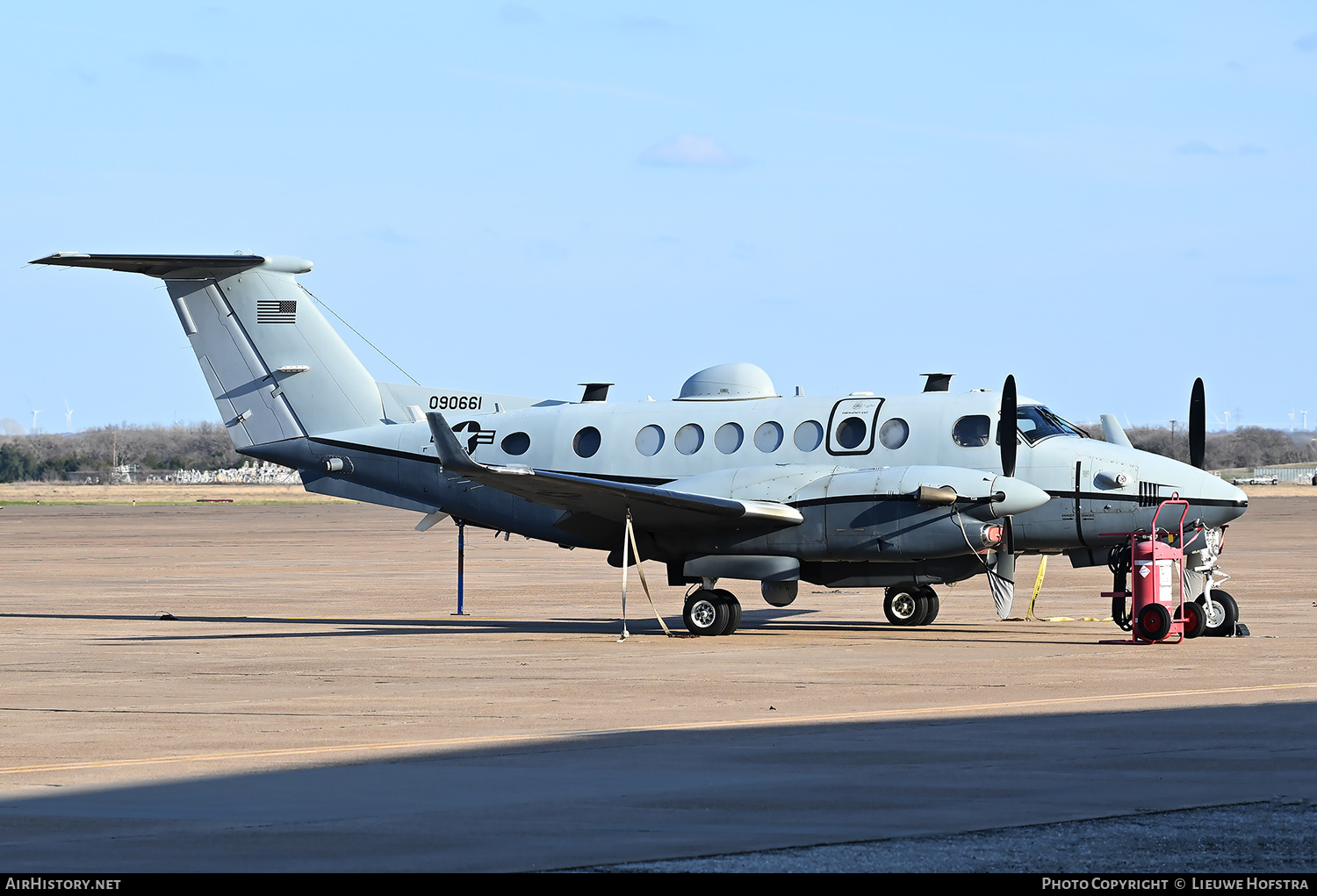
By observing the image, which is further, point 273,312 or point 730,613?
point 273,312

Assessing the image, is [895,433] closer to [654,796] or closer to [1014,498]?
[1014,498]

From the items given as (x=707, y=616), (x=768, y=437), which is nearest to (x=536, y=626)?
(x=707, y=616)

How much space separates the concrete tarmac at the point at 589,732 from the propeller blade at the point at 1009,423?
8.13ft

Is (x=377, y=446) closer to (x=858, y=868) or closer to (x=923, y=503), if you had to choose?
(x=923, y=503)

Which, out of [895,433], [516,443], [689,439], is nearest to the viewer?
[895,433]

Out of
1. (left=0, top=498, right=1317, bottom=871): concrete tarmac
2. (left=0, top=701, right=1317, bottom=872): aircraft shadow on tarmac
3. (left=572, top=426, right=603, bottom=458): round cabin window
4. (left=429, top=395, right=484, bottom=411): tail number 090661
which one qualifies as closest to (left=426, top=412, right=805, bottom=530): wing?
(left=0, top=498, right=1317, bottom=871): concrete tarmac

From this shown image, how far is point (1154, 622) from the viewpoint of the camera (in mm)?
20500

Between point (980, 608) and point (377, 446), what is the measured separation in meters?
10.8

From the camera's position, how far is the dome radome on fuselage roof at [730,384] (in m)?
25.1

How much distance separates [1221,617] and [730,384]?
7927 millimetres

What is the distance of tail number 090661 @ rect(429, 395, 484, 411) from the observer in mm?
26703

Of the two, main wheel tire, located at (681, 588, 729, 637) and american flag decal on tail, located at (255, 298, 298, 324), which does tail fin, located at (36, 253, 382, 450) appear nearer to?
american flag decal on tail, located at (255, 298, 298, 324)

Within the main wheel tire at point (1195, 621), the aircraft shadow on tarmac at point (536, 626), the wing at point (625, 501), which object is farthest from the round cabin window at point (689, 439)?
the main wheel tire at point (1195, 621)
